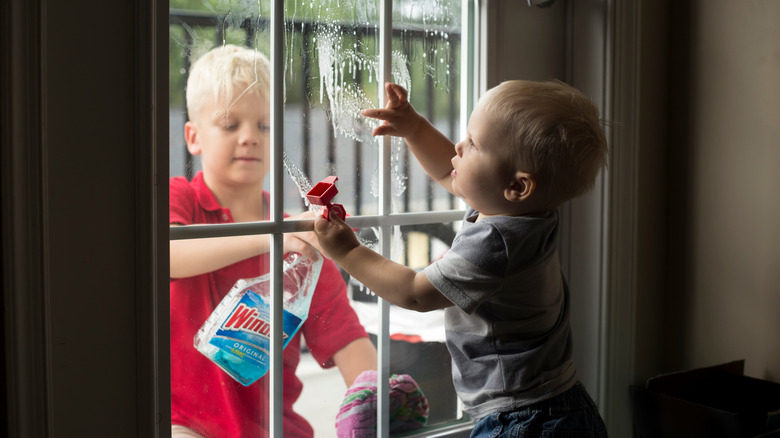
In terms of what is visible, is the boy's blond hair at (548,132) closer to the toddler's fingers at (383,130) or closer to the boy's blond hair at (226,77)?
the toddler's fingers at (383,130)

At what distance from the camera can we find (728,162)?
4.51 feet

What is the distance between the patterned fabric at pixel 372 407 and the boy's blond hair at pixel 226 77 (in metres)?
0.52

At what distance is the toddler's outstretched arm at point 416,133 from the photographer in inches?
42.4

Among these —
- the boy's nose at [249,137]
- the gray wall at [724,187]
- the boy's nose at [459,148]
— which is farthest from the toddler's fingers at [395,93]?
the gray wall at [724,187]

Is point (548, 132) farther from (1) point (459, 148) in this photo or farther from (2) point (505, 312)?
(2) point (505, 312)

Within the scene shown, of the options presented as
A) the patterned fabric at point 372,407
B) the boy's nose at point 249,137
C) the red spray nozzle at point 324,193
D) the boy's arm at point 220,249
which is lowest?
the patterned fabric at point 372,407

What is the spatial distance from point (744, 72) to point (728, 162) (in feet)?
0.60

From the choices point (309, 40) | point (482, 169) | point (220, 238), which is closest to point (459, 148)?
point (482, 169)

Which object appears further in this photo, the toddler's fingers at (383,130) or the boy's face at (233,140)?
the toddler's fingers at (383,130)

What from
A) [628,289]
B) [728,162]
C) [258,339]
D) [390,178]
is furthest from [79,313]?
[728,162]

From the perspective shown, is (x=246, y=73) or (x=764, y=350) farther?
(x=764, y=350)

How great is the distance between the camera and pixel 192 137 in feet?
3.03

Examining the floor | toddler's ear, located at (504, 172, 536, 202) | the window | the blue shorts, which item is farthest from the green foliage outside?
the blue shorts

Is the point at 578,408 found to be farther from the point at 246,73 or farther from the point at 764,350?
the point at 246,73
